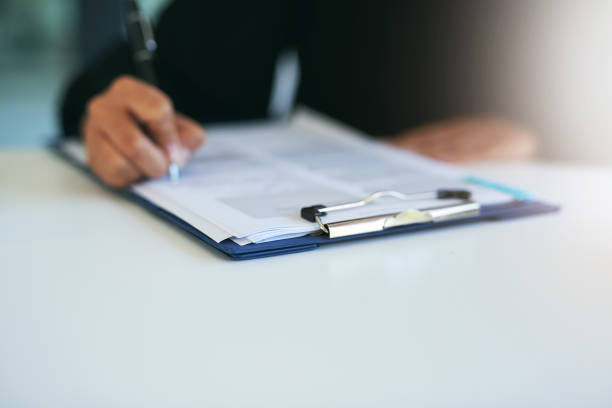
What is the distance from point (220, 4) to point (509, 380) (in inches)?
49.2

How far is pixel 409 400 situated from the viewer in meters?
0.34

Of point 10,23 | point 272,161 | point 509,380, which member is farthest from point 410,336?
point 10,23

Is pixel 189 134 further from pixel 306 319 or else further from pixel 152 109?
pixel 306 319

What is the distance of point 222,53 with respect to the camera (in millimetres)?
1430

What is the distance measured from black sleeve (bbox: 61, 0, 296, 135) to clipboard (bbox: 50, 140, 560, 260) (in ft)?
2.29

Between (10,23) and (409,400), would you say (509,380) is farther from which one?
(10,23)

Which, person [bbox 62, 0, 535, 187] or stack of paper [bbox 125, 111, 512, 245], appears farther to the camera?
person [bbox 62, 0, 535, 187]

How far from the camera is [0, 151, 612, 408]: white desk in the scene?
0.35 meters

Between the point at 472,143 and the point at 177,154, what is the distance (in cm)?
55

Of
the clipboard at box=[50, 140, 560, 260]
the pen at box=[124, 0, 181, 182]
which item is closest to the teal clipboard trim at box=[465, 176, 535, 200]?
the clipboard at box=[50, 140, 560, 260]

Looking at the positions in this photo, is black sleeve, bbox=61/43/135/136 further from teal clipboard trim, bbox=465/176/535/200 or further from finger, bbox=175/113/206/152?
teal clipboard trim, bbox=465/176/535/200

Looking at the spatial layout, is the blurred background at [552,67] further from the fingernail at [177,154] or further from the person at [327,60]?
the fingernail at [177,154]

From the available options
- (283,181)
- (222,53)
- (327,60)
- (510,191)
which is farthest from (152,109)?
(327,60)

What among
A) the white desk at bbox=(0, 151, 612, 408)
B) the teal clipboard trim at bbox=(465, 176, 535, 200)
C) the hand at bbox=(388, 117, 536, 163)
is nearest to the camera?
the white desk at bbox=(0, 151, 612, 408)
